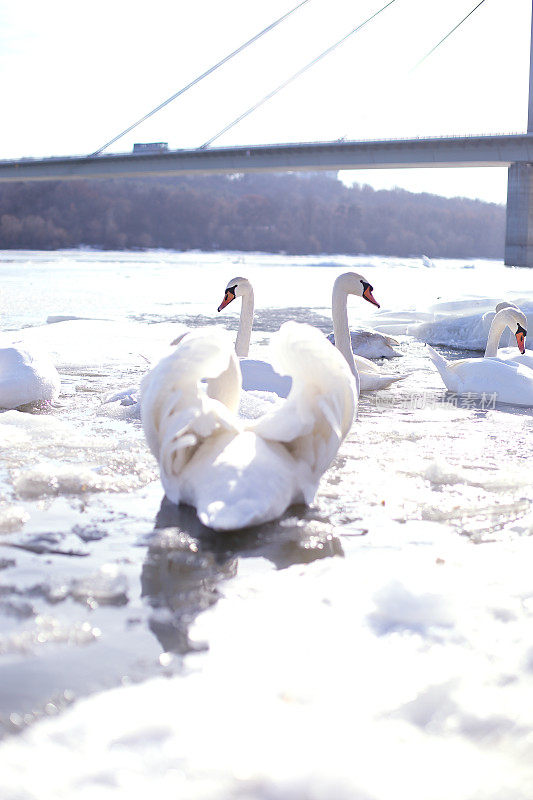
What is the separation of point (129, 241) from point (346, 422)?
176 feet

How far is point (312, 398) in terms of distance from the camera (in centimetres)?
270

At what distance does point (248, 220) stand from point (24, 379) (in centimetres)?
5596

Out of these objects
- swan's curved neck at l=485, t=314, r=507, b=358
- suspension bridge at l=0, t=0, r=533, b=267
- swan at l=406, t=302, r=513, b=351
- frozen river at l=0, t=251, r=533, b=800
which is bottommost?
frozen river at l=0, t=251, r=533, b=800

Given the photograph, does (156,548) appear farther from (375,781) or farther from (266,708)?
(375,781)

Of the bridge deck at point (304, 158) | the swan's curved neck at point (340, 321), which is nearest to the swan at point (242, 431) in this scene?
the swan's curved neck at point (340, 321)

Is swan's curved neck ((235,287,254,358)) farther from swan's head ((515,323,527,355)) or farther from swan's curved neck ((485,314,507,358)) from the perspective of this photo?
swan's head ((515,323,527,355))

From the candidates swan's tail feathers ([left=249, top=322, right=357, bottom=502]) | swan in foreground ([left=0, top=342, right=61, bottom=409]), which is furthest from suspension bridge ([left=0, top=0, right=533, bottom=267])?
swan's tail feathers ([left=249, top=322, right=357, bottom=502])

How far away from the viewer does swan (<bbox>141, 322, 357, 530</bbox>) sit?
2.54m

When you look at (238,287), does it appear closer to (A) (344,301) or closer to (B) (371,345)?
(A) (344,301)

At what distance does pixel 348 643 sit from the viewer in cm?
195

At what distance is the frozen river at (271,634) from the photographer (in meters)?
1.50

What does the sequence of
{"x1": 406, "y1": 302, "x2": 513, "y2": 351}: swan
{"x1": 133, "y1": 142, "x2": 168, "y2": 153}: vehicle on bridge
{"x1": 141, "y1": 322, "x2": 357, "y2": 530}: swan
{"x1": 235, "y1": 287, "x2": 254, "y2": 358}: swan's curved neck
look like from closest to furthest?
{"x1": 141, "y1": 322, "x2": 357, "y2": 530}: swan → {"x1": 235, "y1": 287, "x2": 254, "y2": 358}: swan's curved neck → {"x1": 406, "y1": 302, "x2": 513, "y2": 351}: swan → {"x1": 133, "y1": 142, "x2": 168, "y2": 153}: vehicle on bridge

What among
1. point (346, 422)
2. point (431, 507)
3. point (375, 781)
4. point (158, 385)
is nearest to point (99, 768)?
point (375, 781)

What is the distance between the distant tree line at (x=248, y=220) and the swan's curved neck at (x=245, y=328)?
49855 millimetres
